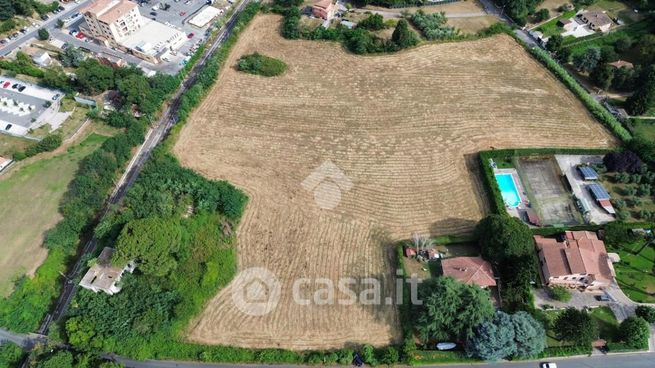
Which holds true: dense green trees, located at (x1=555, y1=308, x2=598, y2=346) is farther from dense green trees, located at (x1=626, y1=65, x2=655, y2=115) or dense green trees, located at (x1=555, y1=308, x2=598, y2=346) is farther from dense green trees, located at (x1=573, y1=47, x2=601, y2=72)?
dense green trees, located at (x1=573, y1=47, x2=601, y2=72)

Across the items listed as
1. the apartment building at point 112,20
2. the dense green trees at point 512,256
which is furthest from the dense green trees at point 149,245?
the apartment building at point 112,20

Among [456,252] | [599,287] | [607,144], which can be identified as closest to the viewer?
[599,287]

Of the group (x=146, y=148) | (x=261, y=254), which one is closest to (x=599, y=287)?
(x=261, y=254)

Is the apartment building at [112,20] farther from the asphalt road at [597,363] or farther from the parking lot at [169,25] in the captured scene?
the asphalt road at [597,363]

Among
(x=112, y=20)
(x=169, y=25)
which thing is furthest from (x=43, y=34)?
(x=169, y=25)

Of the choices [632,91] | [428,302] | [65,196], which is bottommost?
[65,196]

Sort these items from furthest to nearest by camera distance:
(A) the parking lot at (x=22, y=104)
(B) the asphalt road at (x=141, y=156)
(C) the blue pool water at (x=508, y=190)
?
(A) the parking lot at (x=22, y=104), (C) the blue pool water at (x=508, y=190), (B) the asphalt road at (x=141, y=156)

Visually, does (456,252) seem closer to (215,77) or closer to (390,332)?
(390,332)
